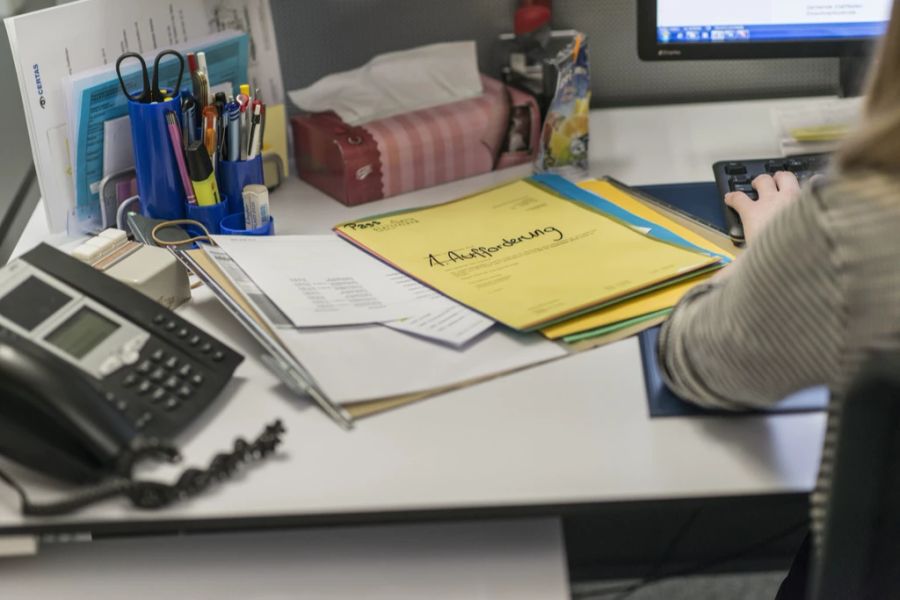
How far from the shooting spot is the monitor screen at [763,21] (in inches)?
49.9

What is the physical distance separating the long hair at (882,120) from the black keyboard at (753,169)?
1.51 ft

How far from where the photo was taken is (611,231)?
3.74ft

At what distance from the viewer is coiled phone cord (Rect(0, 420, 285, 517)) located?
0.80m

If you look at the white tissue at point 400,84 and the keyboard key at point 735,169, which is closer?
the keyboard key at point 735,169

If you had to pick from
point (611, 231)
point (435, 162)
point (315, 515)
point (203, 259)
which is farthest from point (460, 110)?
point (315, 515)

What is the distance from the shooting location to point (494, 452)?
0.85 m

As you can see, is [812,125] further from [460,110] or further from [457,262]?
[457,262]

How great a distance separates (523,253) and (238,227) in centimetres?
32

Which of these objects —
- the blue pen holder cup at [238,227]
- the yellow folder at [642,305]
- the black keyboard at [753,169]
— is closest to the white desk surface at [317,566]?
the yellow folder at [642,305]

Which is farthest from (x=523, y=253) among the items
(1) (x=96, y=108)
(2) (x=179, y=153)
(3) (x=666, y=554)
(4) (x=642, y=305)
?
(3) (x=666, y=554)

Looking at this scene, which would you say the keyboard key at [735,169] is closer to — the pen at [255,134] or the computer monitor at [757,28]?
the computer monitor at [757,28]

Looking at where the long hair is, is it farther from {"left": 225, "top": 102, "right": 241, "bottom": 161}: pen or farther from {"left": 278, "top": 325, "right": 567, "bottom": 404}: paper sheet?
{"left": 225, "top": 102, "right": 241, "bottom": 161}: pen

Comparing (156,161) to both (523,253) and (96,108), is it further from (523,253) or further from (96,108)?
(523,253)

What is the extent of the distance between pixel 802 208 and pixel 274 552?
0.49 metres
